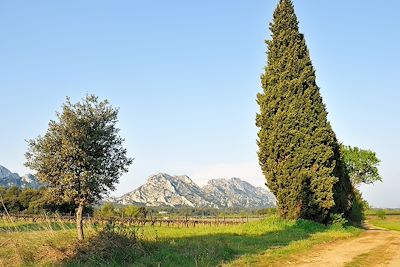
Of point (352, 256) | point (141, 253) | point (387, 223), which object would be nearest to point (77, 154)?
point (141, 253)

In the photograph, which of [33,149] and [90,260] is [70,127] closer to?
[33,149]

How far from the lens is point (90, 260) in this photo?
41.5 feet

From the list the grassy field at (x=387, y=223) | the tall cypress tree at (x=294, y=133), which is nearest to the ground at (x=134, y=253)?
the tall cypress tree at (x=294, y=133)

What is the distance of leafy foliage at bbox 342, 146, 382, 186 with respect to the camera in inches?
2901

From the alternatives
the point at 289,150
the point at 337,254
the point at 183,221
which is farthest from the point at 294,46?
the point at 183,221

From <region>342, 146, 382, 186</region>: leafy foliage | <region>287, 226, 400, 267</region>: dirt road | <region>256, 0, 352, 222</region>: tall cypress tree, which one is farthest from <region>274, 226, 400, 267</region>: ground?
<region>342, 146, 382, 186</region>: leafy foliage

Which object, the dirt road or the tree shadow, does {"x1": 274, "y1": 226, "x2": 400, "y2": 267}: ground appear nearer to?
the dirt road

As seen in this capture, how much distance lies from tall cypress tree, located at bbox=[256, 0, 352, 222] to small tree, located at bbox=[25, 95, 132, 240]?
→ 45.3 feet

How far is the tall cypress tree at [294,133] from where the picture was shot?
2953 cm

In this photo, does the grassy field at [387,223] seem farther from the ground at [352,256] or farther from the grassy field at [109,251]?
the grassy field at [109,251]

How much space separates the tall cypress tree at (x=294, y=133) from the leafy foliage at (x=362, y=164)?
43775 millimetres

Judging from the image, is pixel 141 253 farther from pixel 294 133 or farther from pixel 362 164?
pixel 362 164

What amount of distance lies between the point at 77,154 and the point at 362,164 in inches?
2526

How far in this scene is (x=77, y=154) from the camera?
66.3 feet
